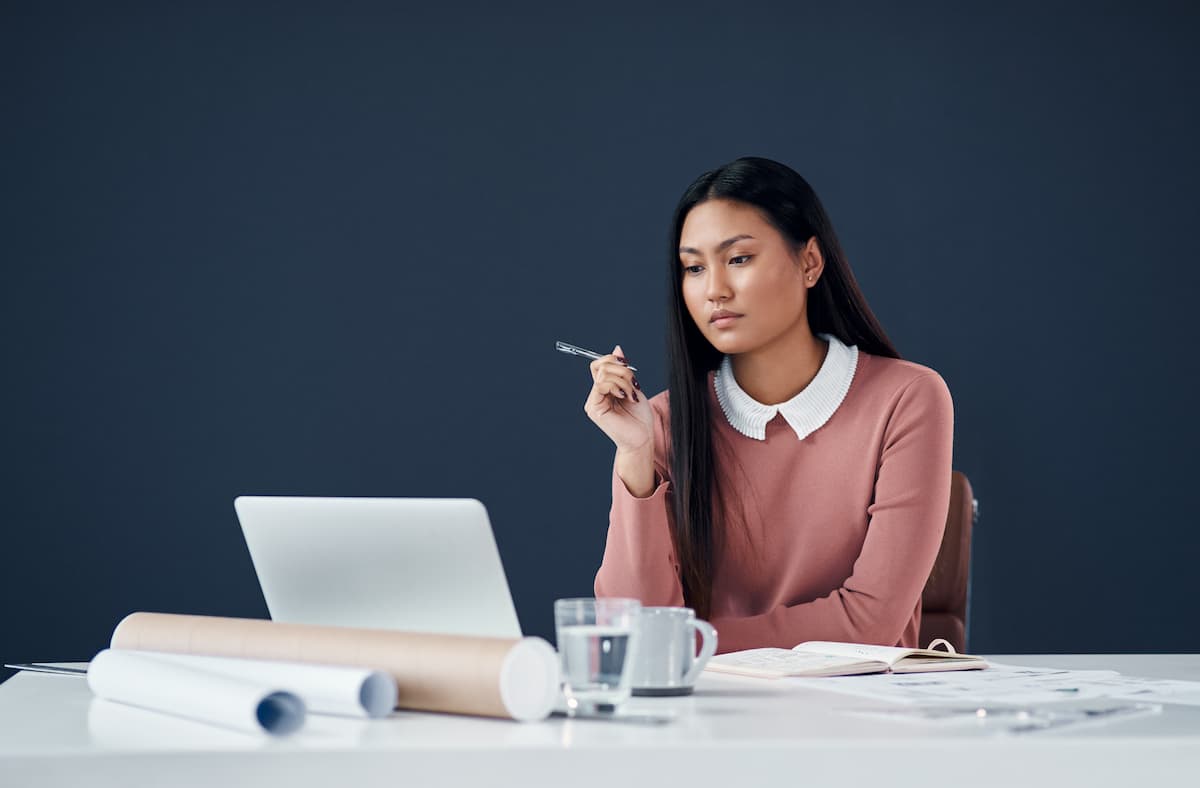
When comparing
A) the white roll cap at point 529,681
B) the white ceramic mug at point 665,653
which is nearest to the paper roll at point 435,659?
the white roll cap at point 529,681

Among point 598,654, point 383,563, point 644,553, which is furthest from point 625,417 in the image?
point 598,654

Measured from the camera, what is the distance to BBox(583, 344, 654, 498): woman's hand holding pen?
1.77m

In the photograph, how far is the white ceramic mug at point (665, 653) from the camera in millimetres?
1005

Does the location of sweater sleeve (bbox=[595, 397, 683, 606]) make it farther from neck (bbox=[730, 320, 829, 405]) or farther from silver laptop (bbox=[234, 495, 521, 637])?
silver laptop (bbox=[234, 495, 521, 637])

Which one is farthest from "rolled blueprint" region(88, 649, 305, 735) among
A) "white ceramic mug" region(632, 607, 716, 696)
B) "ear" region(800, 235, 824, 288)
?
"ear" region(800, 235, 824, 288)

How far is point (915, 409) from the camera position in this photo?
187 centimetres

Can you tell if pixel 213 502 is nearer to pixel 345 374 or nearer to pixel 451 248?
pixel 345 374

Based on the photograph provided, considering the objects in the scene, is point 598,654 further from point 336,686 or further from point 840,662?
point 840,662

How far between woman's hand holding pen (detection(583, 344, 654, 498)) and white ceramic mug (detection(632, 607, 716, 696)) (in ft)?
2.53

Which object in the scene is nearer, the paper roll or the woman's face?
the paper roll

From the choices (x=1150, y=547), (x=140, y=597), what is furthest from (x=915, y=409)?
(x=140, y=597)

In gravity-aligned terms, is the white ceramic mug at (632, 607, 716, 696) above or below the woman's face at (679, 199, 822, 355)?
below

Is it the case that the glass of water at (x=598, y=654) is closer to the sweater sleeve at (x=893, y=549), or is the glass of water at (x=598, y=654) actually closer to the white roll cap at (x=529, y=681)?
the white roll cap at (x=529, y=681)

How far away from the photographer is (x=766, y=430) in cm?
199
